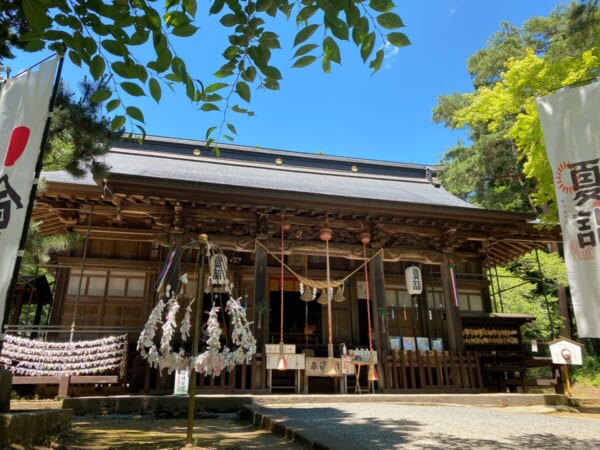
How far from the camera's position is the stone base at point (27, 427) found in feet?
10.0

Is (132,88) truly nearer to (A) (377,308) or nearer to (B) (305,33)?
(B) (305,33)

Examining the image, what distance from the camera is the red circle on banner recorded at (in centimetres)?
378

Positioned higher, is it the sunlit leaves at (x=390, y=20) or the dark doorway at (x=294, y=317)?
the sunlit leaves at (x=390, y=20)

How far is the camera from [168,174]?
35.8ft

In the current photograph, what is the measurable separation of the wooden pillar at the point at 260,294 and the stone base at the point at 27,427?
14.1 feet

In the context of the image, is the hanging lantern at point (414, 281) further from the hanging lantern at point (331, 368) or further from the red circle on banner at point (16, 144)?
the red circle on banner at point (16, 144)

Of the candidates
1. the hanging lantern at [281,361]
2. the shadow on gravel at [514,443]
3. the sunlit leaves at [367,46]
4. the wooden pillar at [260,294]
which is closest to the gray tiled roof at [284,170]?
the wooden pillar at [260,294]

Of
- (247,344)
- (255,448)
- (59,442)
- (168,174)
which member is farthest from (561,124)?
(168,174)

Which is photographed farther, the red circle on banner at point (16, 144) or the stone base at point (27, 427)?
the red circle on banner at point (16, 144)

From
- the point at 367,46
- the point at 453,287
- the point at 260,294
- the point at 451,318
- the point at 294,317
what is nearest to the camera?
the point at 367,46

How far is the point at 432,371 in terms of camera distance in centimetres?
903

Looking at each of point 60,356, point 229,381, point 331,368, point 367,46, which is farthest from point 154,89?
point 60,356

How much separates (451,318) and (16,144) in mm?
8765

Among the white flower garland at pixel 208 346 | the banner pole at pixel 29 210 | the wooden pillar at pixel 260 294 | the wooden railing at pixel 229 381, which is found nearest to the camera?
the banner pole at pixel 29 210
